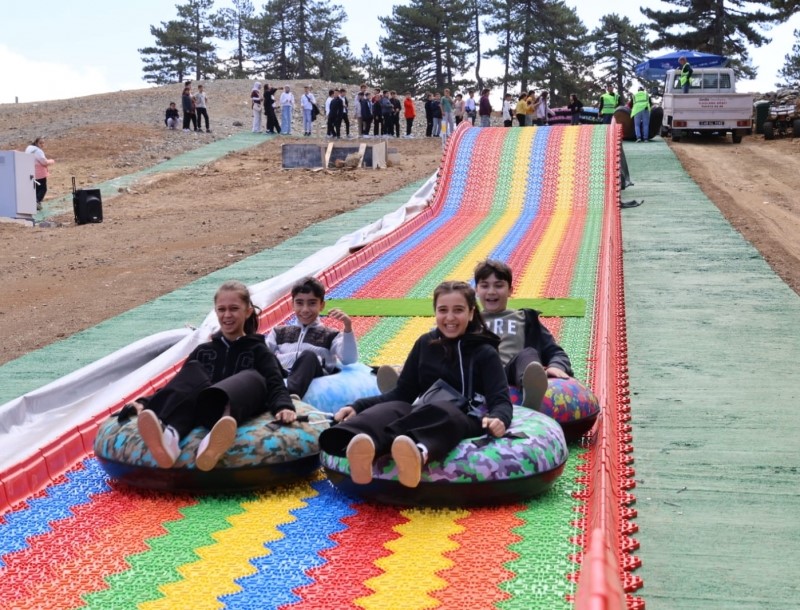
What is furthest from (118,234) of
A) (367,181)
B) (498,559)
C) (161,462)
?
(498,559)

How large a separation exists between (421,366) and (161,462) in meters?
1.23

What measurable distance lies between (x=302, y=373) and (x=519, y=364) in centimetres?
116

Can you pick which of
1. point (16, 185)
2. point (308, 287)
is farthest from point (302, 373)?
point (16, 185)

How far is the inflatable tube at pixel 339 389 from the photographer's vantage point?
5.72 m

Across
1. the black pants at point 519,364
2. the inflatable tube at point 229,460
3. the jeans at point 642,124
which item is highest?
the jeans at point 642,124

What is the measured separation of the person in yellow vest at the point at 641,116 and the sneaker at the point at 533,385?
71.1 feet

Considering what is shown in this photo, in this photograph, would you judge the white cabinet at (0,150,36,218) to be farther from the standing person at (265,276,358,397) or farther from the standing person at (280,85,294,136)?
the standing person at (265,276,358,397)

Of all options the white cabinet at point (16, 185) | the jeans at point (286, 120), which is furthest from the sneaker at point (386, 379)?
the jeans at point (286, 120)

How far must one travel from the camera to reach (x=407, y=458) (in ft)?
14.4

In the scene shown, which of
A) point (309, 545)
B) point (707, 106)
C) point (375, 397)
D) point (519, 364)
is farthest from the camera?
point (707, 106)

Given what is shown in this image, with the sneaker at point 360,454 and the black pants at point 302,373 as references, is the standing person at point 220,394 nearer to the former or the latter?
the black pants at point 302,373

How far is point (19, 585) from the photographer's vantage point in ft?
13.0

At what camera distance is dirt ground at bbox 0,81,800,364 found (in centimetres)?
1166

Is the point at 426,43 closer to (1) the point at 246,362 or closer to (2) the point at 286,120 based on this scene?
(2) the point at 286,120
